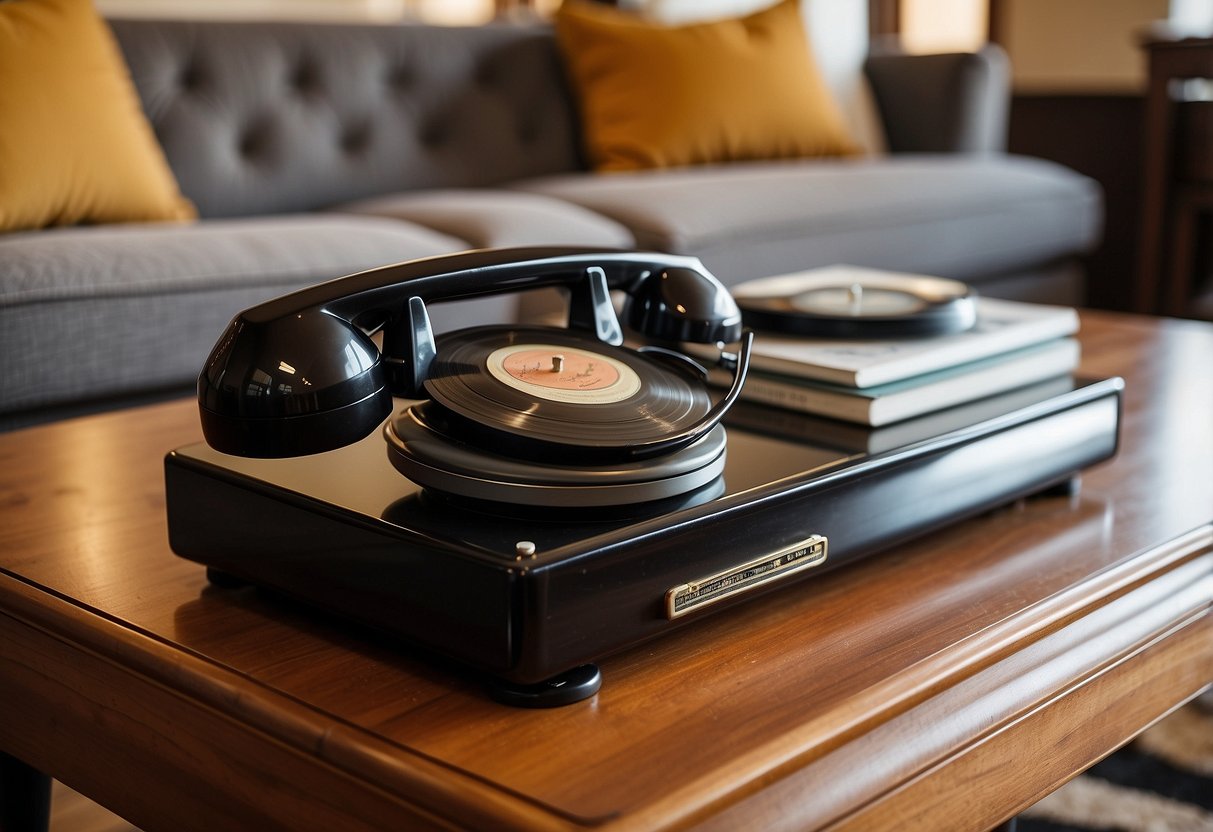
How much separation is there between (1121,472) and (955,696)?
385mm

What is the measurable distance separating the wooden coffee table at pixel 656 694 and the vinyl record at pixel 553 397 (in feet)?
0.33

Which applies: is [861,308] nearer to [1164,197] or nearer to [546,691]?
[546,691]

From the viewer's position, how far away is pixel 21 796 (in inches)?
29.4

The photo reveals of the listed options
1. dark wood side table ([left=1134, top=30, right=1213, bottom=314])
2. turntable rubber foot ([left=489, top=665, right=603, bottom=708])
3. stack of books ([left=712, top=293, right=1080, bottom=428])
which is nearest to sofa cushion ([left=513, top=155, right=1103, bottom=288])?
dark wood side table ([left=1134, top=30, right=1213, bottom=314])

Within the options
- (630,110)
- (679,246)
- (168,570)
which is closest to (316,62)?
(630,110)

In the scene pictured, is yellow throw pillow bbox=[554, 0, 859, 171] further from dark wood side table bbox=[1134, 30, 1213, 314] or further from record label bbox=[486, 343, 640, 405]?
record label bbox=[486, 343, 640, 405]

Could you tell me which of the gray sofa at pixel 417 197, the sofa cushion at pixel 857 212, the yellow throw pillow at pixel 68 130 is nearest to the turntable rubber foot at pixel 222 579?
the gray sofa at pixel 417 197

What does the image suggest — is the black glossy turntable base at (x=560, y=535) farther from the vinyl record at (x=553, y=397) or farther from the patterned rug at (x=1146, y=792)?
the patterned rug at (x=1146, y=792)

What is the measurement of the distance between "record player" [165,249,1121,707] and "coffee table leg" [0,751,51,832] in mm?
201

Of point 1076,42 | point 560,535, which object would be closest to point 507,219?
point 560,535

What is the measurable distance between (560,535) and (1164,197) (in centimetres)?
282

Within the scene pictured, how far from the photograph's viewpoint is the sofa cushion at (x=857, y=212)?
210cm

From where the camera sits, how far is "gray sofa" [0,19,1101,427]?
1479 mm

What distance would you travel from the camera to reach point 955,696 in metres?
0.57
